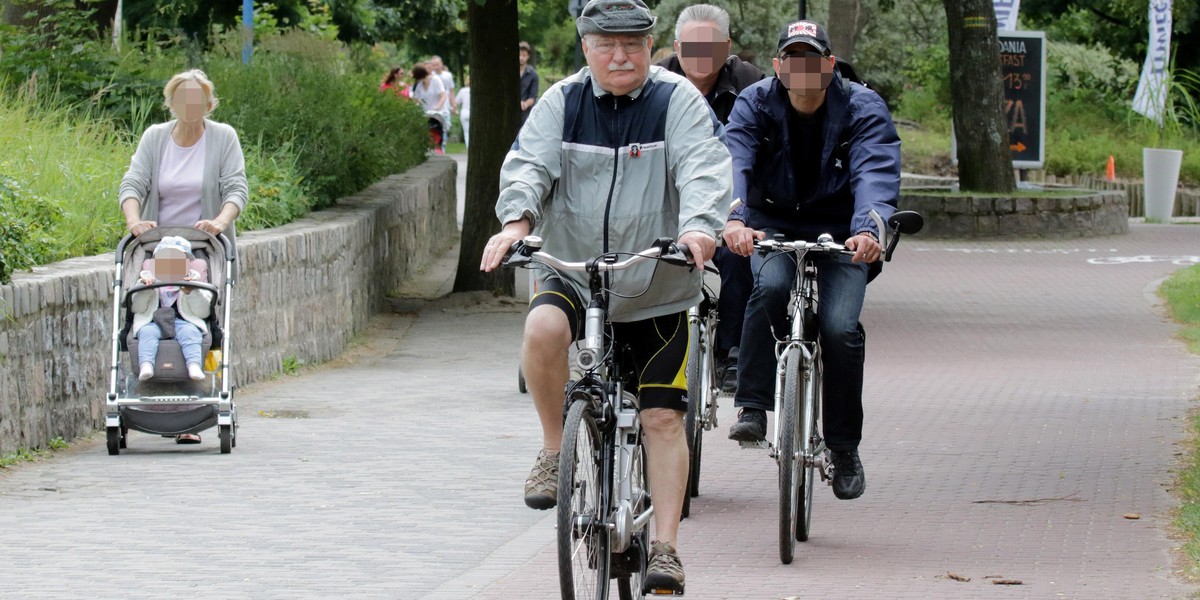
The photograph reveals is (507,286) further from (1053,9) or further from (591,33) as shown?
(1053,9)

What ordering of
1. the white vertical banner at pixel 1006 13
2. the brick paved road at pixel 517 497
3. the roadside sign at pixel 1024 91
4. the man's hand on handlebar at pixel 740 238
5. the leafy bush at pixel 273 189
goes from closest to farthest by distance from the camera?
the brick paved road at pixel 517 497, the man's hand on handlebar at pixel 740 238, the leafy bush at pixel 273 189, the roadside sign at pixel 1024 91, the white vertical banner at pixel 1006 13

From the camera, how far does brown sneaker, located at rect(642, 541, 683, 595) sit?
16.1ft

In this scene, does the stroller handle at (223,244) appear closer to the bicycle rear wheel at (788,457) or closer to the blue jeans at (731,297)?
the blue jeans at (731,297)

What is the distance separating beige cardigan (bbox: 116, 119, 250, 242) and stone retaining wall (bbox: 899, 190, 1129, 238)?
1423 cm

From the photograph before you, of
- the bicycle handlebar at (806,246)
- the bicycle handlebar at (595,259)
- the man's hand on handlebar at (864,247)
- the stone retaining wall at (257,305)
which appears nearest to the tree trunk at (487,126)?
the stone retaining wall at (257,305)

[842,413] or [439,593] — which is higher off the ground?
[842,413]

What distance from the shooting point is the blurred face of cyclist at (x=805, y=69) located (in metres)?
6.29

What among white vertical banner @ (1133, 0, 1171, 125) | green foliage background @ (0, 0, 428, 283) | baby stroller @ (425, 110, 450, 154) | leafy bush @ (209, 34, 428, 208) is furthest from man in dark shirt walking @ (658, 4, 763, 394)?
baby stroller @ (425, 110, 450, 154)

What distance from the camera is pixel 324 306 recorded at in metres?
12.7

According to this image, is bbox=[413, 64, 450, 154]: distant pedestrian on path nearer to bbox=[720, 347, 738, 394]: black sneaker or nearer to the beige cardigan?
the beige cardigan

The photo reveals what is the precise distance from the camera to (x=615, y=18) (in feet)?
16.4

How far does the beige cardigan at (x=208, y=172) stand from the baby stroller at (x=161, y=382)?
0.50 m

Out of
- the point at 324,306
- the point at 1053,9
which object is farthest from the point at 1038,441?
the point at 1053,9

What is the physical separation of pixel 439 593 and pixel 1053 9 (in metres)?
30.1
